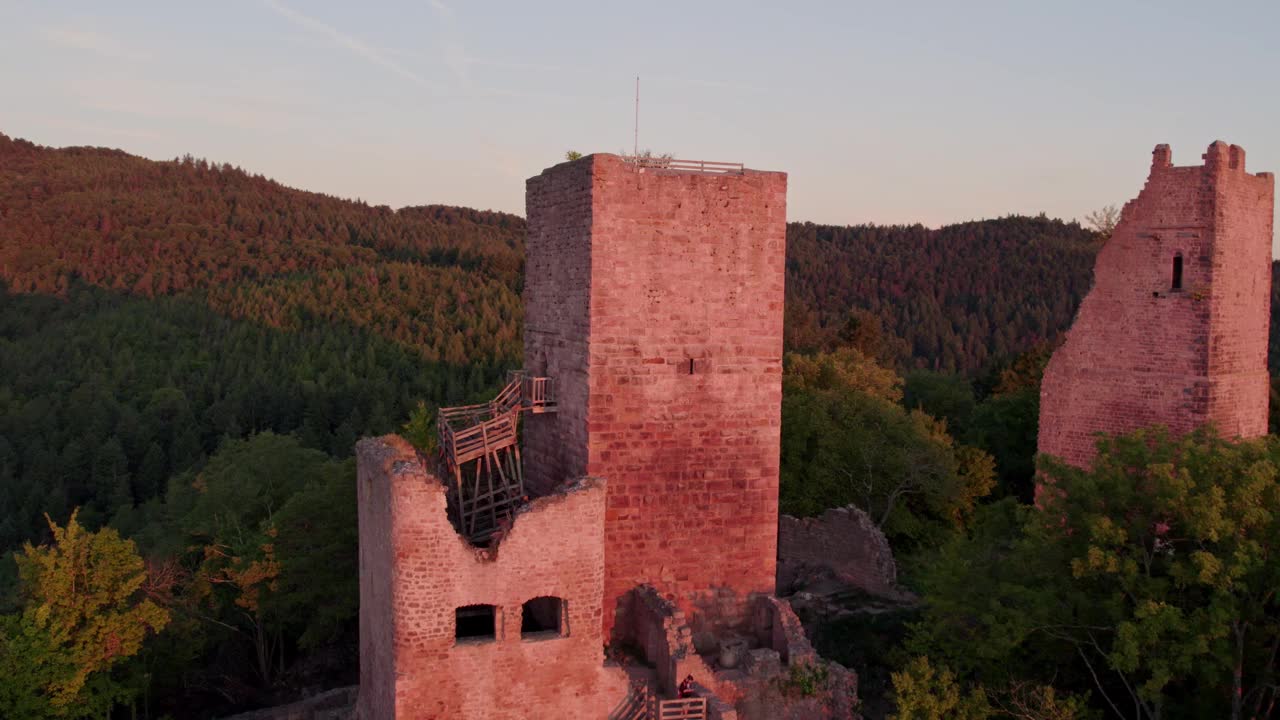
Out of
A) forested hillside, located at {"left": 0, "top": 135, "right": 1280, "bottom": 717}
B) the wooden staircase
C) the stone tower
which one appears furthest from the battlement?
the wooden staircase

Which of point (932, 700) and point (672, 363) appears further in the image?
point (672, 363)

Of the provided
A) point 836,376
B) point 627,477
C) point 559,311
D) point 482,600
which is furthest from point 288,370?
point 482,600

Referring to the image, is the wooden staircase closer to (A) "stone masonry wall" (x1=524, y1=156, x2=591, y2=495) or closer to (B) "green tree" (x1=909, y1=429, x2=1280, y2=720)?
(A) "stone masonry wall" (x1=524, y1=156, x2=591, y2=495)

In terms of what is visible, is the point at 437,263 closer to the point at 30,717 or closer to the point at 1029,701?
the point at 30,717

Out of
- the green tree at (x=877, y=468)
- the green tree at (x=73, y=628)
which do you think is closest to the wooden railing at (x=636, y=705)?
the green tree at (x=73, y=628)

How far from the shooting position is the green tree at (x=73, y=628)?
61.9 ft

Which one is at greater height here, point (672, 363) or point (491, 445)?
point (672, 363)

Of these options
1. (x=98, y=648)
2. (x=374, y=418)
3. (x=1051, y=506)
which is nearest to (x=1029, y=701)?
(x=1051, y=506)

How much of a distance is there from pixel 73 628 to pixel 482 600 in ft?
37.8

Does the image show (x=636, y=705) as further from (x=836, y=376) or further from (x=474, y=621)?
(x=836, y=376)

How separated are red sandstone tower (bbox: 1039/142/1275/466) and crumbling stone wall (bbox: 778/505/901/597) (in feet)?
16.2

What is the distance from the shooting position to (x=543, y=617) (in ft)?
52.6

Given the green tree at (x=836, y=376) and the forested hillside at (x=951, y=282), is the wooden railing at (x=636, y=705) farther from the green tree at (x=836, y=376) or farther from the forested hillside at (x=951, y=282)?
the forested hillside at (x=951, y=282)

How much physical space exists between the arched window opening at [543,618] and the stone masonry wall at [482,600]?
0.54 feet
